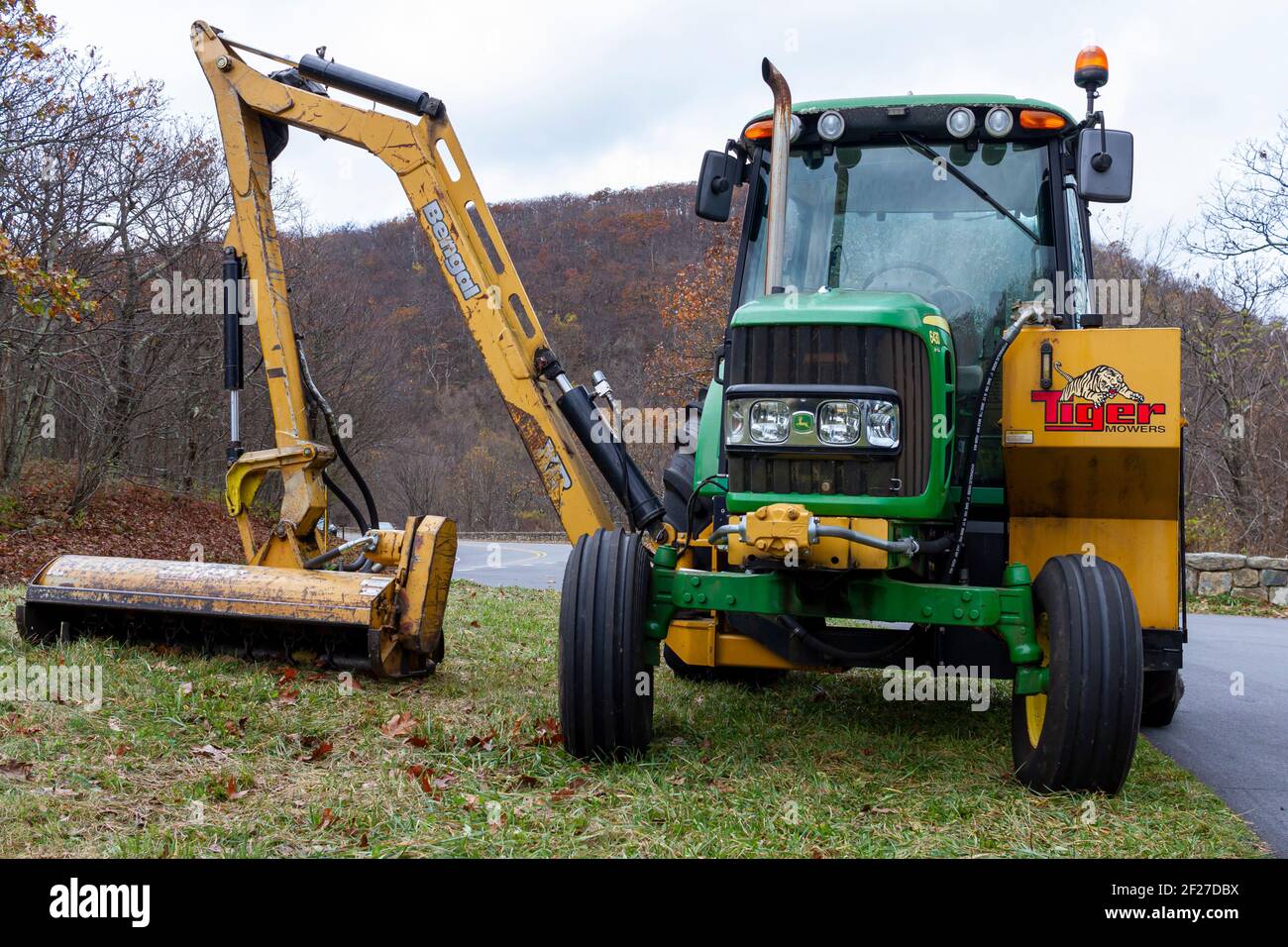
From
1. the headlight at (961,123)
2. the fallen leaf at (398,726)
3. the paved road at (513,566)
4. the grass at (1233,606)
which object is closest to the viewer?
the fallen leaf at (398,726)

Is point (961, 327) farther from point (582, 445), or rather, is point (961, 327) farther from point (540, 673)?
point (540, 673)

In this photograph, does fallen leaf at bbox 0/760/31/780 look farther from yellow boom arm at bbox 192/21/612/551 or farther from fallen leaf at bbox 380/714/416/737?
yellow boom arm at bbox 192/21/612/551

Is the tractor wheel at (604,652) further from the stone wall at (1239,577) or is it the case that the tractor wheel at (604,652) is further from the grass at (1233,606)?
the stone wall at (1239,577)

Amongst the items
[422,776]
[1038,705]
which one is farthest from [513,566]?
[1038,705]

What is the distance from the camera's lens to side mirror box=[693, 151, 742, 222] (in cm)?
600

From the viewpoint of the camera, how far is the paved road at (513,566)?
15484mm

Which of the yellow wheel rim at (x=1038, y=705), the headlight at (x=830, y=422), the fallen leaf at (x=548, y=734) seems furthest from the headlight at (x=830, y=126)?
the fallen leaf at (x=548, y=734)

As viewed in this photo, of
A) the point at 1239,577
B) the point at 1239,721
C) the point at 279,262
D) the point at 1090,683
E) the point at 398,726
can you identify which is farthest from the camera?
the point at 1239,577

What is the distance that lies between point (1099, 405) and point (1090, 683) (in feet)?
4.12

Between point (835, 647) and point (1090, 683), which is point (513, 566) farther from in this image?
point (1090, 683)

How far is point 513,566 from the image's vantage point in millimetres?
19047

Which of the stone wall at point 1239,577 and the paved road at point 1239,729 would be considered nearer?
the paved road at point 1239,729

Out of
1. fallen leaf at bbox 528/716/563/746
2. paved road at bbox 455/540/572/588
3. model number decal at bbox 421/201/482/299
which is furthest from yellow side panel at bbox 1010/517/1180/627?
paved road at bbox 455/540/572/588

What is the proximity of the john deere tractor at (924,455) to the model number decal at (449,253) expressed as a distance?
5.85 ft
